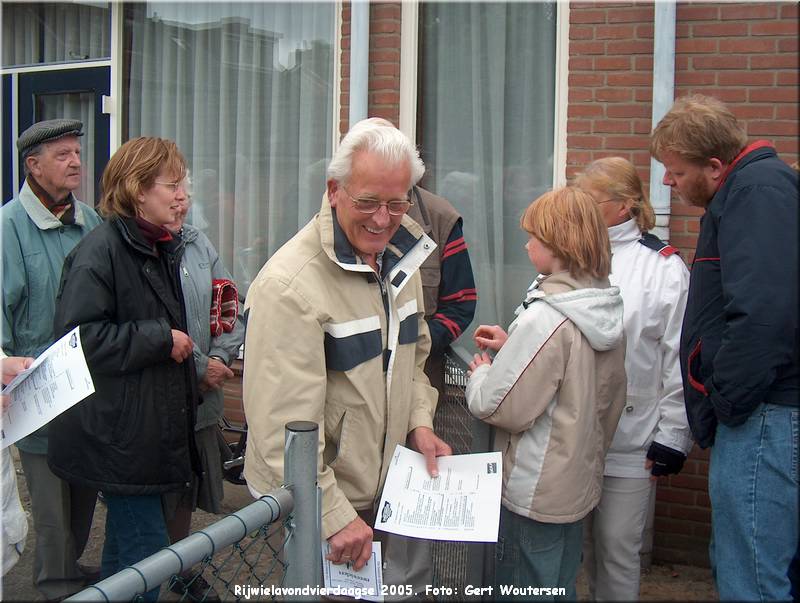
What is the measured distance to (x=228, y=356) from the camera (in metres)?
3.47

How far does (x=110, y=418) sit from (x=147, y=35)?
3.91 metres

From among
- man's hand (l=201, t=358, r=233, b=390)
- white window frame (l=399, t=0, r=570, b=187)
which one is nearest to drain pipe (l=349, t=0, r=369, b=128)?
white window frame (l=399, t=0, r=570, b=187)

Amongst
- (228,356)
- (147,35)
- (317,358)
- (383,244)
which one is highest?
(147,35)

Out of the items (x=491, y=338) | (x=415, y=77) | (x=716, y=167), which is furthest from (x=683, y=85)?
(x=491, y=338)

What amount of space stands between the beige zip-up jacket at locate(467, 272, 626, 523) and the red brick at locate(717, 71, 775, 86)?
2071 mm

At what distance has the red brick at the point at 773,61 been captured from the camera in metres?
3.99

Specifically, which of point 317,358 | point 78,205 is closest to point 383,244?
point 317,358

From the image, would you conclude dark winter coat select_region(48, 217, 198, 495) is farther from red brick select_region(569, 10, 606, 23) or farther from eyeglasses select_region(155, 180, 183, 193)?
red brick select_region(569, 10, 606, 23)

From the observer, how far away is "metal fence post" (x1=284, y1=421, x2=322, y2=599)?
1.90 meters

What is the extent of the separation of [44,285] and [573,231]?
230cm

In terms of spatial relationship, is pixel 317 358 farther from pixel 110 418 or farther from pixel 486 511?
pixel 110 418

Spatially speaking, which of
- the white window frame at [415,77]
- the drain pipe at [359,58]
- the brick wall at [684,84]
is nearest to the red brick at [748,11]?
the brick wall at [684,84]

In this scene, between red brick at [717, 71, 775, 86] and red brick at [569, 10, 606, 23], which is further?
red brick at [569, 10, 606, 23]

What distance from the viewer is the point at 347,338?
229 centimetres
